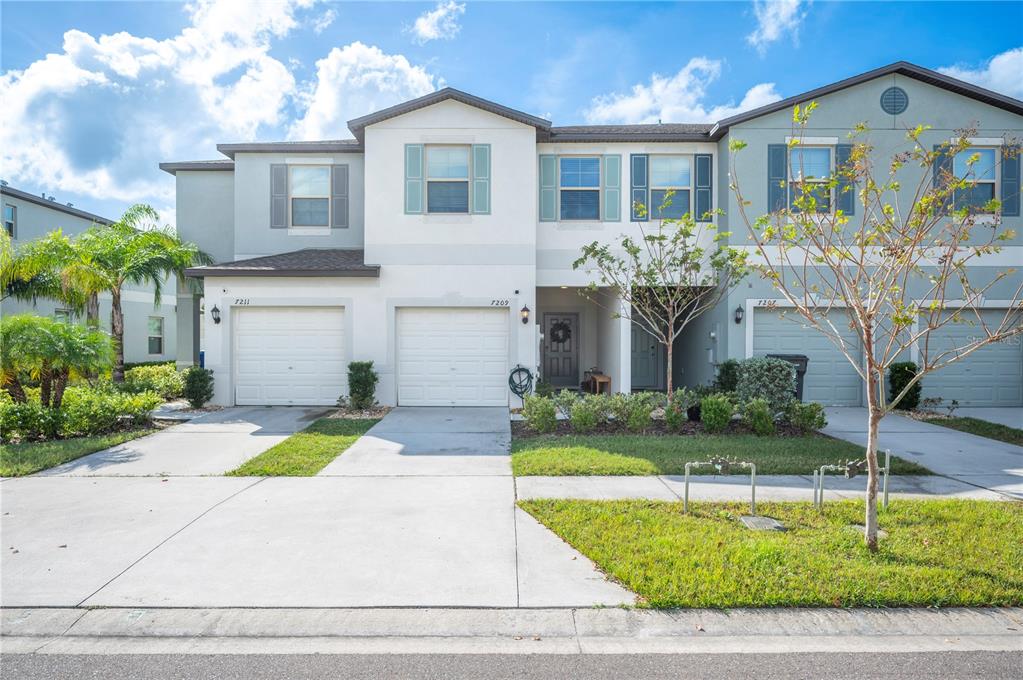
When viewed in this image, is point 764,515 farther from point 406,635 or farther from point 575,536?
point 406,635

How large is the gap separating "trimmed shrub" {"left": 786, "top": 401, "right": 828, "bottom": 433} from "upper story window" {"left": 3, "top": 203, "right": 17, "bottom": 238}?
2483cm

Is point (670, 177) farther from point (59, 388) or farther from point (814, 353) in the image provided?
point (59, 388)

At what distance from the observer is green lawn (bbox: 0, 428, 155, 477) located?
7192 millimetres

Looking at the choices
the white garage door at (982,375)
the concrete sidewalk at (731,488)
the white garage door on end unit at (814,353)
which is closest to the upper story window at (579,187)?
the white garage door on end unit at (814,353)

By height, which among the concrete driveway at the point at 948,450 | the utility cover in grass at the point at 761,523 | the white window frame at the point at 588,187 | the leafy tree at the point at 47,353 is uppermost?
the white window frame at the point at 588,187

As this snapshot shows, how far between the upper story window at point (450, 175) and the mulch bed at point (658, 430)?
224 inches

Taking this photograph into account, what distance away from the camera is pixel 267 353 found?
504 inches

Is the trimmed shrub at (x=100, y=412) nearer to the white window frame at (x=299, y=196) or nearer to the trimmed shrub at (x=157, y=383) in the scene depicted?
the trimmed shrub at (x=157, y=383)

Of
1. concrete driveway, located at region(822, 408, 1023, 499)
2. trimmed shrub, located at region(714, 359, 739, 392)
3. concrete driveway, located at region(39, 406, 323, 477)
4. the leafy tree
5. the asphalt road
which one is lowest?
the asphalt road

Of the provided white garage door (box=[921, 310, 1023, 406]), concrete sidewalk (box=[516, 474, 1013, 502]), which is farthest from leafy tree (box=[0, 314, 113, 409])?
white garage door (box=[921, 310, 1023, 406])

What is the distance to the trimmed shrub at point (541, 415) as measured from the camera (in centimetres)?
946

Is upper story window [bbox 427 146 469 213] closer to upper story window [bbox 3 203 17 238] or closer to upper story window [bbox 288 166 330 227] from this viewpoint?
upper story window [bbox 288 166 330 227]

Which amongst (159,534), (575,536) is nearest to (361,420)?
(159,534)

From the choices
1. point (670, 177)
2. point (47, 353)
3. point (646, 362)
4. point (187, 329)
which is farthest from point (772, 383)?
point (187, 329)
